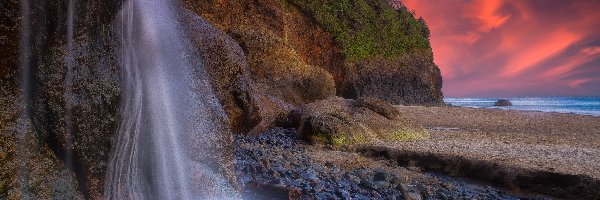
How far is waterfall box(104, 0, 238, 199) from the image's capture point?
9.48ft

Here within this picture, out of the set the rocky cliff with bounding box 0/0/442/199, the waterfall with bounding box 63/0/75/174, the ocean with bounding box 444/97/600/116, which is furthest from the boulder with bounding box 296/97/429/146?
the ocean with bounding box 444/97/600/116

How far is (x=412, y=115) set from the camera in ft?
44.9

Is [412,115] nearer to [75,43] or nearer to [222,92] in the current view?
[222,92]

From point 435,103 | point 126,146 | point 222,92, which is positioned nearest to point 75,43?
point 126,146

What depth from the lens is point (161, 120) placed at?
10.5 feet

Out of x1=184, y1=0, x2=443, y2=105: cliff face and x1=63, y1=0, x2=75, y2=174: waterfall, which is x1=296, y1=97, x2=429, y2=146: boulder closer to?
x1=184, y1=0, x2=443, y2=105: cliff face

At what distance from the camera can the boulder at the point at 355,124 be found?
7.17 m

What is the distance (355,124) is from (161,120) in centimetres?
481

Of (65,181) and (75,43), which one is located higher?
(75,43)

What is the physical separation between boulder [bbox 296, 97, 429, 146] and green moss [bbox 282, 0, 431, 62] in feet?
31.2

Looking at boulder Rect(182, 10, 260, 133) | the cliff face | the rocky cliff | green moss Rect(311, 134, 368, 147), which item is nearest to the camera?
the rocky cliff

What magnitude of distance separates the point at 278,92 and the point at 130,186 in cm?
825

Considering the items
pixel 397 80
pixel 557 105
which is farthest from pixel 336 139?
pixel 557 105

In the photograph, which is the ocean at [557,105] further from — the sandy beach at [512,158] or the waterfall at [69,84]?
the waterfall at [69,84]
